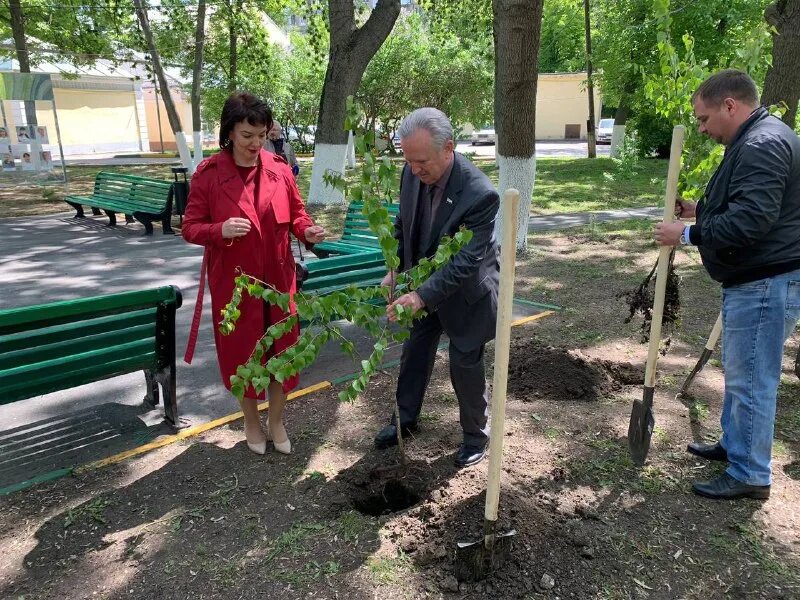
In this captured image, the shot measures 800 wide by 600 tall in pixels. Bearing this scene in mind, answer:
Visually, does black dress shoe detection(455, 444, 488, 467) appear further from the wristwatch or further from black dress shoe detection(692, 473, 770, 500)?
the wristwatch

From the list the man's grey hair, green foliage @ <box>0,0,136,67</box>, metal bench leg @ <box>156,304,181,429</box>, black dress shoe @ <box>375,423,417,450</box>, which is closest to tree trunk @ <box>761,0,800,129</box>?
the man's grey hair

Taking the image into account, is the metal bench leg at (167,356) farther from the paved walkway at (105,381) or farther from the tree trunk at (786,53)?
the tree trunk at (786,53)

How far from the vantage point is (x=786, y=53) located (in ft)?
21.0

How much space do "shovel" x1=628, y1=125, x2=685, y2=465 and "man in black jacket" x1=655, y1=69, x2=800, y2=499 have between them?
0.14m

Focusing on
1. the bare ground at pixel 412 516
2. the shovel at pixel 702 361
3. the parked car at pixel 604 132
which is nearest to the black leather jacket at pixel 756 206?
the bare ground at pixel 412 516

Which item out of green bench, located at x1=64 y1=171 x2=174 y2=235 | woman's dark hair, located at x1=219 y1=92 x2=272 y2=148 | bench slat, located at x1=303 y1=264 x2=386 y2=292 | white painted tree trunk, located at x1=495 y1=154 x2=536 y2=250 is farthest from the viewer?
green bench, located at x1=64 y1=171 x2=174 y2=235

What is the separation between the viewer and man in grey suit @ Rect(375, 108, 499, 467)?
2.48m

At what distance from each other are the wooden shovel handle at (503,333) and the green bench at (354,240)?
3.49 metres

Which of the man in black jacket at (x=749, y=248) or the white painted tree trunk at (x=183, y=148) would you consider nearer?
the man in black jacket at (x=749, y=248)

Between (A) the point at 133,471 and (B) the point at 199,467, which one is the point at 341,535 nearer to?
(B) the point at 199,467

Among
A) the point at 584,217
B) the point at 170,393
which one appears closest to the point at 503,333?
the point at 170,393

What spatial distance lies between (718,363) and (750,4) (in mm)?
16376

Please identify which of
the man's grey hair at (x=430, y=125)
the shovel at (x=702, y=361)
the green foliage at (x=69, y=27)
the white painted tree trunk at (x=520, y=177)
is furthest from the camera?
the green foliage at (x=69, y=27)

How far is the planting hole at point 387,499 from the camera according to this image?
2.74 metres
